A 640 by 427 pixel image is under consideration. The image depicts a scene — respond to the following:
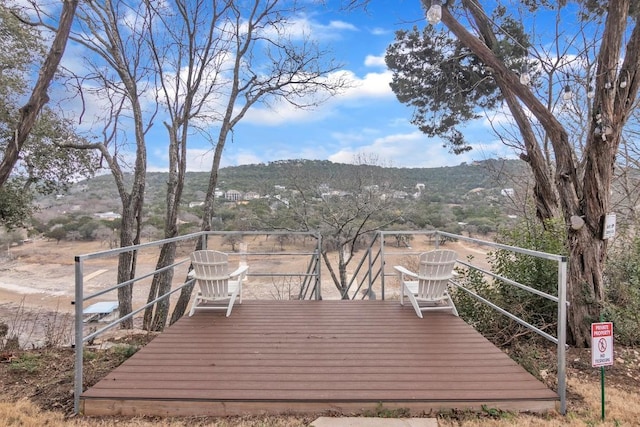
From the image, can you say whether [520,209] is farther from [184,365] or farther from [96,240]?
[96,240]

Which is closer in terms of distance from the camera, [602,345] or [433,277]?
[602,345]

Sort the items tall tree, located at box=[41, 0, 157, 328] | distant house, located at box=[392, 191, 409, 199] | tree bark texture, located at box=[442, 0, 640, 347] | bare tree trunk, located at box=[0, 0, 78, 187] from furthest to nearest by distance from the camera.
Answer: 1. distant house, located at box=[392, 191, 409, 199]
2. tall tree, located at box=[41, 0, 157, 328]
3. bare tree trunk, located at box=[0, 0, 78, 187]
4. tree bark texture, located at box=[442, 0, 640, 347]

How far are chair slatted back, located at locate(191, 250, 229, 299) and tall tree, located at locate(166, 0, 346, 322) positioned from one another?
458cm

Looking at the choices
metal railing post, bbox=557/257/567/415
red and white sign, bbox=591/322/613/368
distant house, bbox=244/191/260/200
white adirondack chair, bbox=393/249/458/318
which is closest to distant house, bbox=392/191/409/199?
distant house, bbox=244/191/260/200

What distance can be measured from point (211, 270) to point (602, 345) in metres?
3.90

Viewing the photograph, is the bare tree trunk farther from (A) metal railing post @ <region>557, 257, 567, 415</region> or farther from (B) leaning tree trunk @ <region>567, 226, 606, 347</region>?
(B) leaning tree trunk @ <region>567, 226, 606, 347</region>

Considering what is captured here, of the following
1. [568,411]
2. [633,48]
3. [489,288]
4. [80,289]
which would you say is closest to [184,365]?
[80,289]

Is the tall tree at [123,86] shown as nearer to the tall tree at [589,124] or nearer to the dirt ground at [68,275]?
the dirt ground at [68,275]

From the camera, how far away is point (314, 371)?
3.03 meters

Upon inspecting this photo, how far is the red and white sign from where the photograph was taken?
2.37 metres

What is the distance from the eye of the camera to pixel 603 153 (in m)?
4.20

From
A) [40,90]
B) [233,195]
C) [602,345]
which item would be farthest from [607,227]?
[233,195]

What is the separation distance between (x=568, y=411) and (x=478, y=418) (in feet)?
2.38

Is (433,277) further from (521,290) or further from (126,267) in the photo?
(126,267)
